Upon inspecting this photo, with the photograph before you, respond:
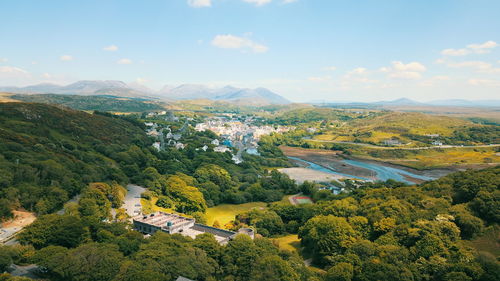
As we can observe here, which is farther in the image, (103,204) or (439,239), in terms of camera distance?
(103,204)

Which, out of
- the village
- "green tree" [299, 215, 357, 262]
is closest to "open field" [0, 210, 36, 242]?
"green tree" [299, 215, 357, 262]

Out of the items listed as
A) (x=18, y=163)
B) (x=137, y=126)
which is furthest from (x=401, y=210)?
(x=137, y=126)

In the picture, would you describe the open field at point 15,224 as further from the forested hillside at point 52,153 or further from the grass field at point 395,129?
the grass field at point 395,129

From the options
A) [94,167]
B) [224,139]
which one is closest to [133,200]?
[94,167]

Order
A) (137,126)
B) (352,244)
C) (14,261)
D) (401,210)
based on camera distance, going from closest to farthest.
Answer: (14,261) → (352,244) → (401,210) → (137,126)

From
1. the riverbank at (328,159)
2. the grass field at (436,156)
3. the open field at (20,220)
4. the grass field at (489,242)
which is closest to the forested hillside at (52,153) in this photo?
the open field at (20,220)

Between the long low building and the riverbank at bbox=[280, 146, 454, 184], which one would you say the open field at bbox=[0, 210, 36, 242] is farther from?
the riverbank at bbox=[280, 146, 454, 184]

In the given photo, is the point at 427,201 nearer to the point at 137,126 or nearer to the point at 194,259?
the point at 194,259
